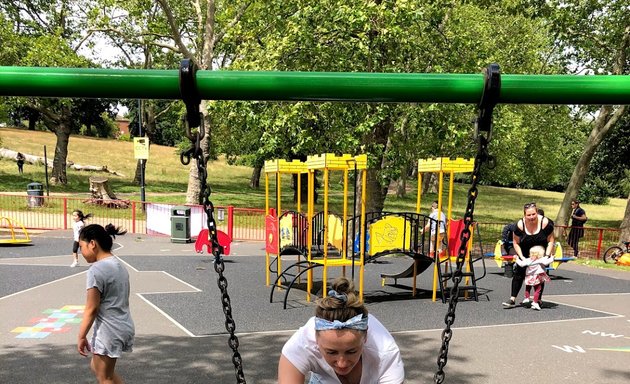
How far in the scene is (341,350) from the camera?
1916mm

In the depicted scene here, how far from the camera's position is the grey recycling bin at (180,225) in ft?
51.6

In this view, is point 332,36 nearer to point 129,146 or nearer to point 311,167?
point 311,167

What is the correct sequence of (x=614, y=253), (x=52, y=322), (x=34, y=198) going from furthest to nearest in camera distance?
(x=34, y=198), (x=614, y=253), (x=52, y=322)

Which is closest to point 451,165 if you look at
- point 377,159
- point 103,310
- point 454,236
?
point 454,236

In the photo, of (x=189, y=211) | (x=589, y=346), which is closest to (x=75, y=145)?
(x=189, y=211)

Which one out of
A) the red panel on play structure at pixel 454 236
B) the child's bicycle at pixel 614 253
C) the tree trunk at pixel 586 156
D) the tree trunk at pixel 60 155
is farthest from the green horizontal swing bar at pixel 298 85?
the tree trunk at pixel 60 155

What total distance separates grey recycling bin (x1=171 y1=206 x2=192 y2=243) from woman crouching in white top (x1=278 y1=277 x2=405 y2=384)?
46.5ft

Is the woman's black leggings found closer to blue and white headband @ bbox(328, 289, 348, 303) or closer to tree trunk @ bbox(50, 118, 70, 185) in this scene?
blue and white headband @ bbox(328, 289, 348, 303)

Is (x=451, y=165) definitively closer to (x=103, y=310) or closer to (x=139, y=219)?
(x=103, y=310)

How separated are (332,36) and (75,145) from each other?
150ft

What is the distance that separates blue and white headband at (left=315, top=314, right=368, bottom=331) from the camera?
1.90 m

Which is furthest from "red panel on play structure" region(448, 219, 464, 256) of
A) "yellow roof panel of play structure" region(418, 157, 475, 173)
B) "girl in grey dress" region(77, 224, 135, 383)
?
"girl in grey dress" region(77, 224, 135, 383)

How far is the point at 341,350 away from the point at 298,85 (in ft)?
3.14

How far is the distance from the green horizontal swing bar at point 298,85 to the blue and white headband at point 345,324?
79cm
